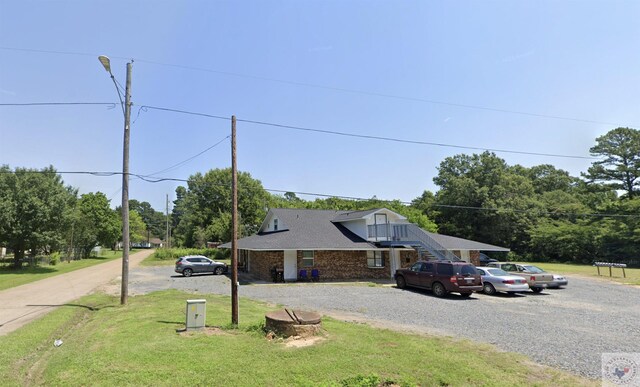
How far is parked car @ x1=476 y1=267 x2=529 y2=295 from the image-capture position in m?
17.6

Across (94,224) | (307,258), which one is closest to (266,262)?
(307,258)

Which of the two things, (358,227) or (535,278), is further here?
(358,227)

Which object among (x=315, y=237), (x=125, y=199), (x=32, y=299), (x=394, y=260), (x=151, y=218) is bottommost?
(x=32, y=299)

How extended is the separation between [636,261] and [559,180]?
31.7 m

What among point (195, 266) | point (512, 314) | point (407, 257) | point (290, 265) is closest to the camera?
point (512, 314)

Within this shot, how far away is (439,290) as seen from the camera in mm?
17172

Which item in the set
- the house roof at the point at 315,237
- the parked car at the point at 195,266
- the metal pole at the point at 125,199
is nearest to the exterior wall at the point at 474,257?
the house roof at the point at 315,237

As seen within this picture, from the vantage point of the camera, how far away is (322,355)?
23.3 ft

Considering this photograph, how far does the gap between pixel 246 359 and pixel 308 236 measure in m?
18.5

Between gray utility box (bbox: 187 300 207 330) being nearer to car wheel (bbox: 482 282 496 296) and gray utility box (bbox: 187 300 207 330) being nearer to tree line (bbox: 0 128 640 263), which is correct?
car wheel (bbox: 482 282 496 296)

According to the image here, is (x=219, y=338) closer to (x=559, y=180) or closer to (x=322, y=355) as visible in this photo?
(x=322, y=355)

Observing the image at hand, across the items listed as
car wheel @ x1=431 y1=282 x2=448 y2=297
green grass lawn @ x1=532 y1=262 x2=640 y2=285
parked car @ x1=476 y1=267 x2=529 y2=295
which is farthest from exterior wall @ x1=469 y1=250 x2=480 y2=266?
car wheel @ x1=431 y1=282 x2=448 y2=297

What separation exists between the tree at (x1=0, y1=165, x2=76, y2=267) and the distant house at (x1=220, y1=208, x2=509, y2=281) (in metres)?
18.2

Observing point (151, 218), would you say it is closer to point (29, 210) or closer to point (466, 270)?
point (29, 210)
